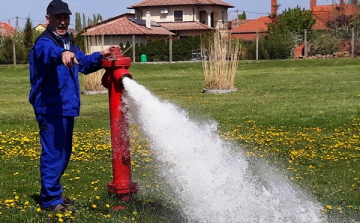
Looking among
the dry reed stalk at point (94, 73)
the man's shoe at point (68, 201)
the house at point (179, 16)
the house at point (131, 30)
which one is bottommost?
the man's shoe at point (68, 201)

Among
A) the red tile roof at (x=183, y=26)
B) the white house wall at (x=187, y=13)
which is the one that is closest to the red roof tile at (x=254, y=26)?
the white house wall at (x=187, y=13)

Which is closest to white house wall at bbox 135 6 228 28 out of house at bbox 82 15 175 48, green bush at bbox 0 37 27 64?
house at bbox 82 15 175 48

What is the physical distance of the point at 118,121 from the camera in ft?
16.4

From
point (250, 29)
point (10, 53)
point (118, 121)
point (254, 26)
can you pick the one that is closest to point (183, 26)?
point (250, 29)

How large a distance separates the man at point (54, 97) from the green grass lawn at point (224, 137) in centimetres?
40

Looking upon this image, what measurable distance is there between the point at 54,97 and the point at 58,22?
25.2 inches

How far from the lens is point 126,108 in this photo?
5.00 metres

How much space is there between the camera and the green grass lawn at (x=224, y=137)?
17.1 feet

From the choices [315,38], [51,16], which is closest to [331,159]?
[51,16]

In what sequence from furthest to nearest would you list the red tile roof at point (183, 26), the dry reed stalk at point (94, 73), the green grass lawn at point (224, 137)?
the red tile roof at point (183, 26), the dry reed stalk at point (94, 73), the green grass lawn at point (224, 137)

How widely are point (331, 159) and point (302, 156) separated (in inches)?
15.7

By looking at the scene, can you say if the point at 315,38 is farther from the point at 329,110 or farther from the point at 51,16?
the point at 51,16

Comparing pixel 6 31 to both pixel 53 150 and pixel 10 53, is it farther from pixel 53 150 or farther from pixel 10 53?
pixel 53 150

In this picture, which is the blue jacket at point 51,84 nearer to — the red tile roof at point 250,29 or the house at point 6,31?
the house at point 6,31
